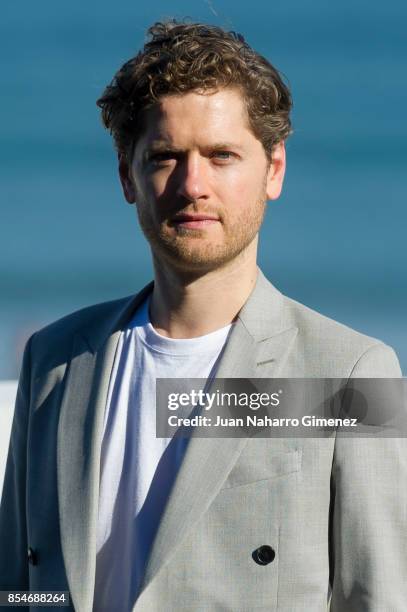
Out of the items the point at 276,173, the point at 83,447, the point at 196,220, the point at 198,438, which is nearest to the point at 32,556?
the point at 83,447

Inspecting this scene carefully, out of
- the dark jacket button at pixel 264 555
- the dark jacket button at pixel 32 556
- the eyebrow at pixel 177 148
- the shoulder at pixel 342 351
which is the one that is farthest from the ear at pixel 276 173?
the dark jacket button at pixel 32 556

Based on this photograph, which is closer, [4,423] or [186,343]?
[186,343]

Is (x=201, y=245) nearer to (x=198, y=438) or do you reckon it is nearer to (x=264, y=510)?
(x=198, y=438)

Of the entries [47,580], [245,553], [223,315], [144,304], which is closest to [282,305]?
[223,315]

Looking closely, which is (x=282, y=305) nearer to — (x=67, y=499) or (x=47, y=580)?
(x=67, y=499)

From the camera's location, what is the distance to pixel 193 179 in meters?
1.68

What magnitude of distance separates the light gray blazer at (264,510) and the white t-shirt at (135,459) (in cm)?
3

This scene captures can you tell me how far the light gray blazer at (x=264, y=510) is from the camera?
1629 millimetres

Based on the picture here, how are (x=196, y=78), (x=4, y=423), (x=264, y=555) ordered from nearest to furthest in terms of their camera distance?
1. (x=264, y=555)
2. (x=196, y=78)
3. (x=4, y=423)

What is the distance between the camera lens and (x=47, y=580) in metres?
1.77

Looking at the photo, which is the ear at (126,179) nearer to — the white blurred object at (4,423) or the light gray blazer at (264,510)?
the light gray blazer at (264,510)

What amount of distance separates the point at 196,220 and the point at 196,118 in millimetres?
161

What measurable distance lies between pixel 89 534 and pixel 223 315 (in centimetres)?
39

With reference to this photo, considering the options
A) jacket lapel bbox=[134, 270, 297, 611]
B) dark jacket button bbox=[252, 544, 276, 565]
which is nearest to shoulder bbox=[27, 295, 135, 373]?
jacket lapel bbox=[134, 270, 297, 611]
